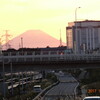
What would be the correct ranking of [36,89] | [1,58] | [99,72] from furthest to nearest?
[99,72] < [36,89] < [1,58]

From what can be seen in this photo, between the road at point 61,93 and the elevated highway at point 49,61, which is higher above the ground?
the elevated highway at point 49,61

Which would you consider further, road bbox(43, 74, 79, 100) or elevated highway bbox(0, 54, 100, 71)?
elevated highway bbox(0, 54, 100, 71)

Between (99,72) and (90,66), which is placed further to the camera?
(99,72)

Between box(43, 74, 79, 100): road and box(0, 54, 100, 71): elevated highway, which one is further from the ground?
box(0, 54, 100, 71): elevated highway

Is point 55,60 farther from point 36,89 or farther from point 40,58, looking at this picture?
point 36,89

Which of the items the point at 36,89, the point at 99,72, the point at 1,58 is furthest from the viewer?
the point at 99,72

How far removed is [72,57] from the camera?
66.2 m

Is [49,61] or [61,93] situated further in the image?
[61,93]

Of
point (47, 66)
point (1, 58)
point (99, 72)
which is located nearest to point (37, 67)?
point (47, 66)

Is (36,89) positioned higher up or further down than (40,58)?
further down

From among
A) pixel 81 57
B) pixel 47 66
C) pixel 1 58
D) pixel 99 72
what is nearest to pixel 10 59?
pixel 1 58

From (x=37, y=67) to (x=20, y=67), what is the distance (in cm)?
247

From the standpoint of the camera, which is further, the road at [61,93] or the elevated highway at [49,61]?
the elevated highway at [49,61]

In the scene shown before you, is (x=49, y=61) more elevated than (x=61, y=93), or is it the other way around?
(x=49, y=61)
